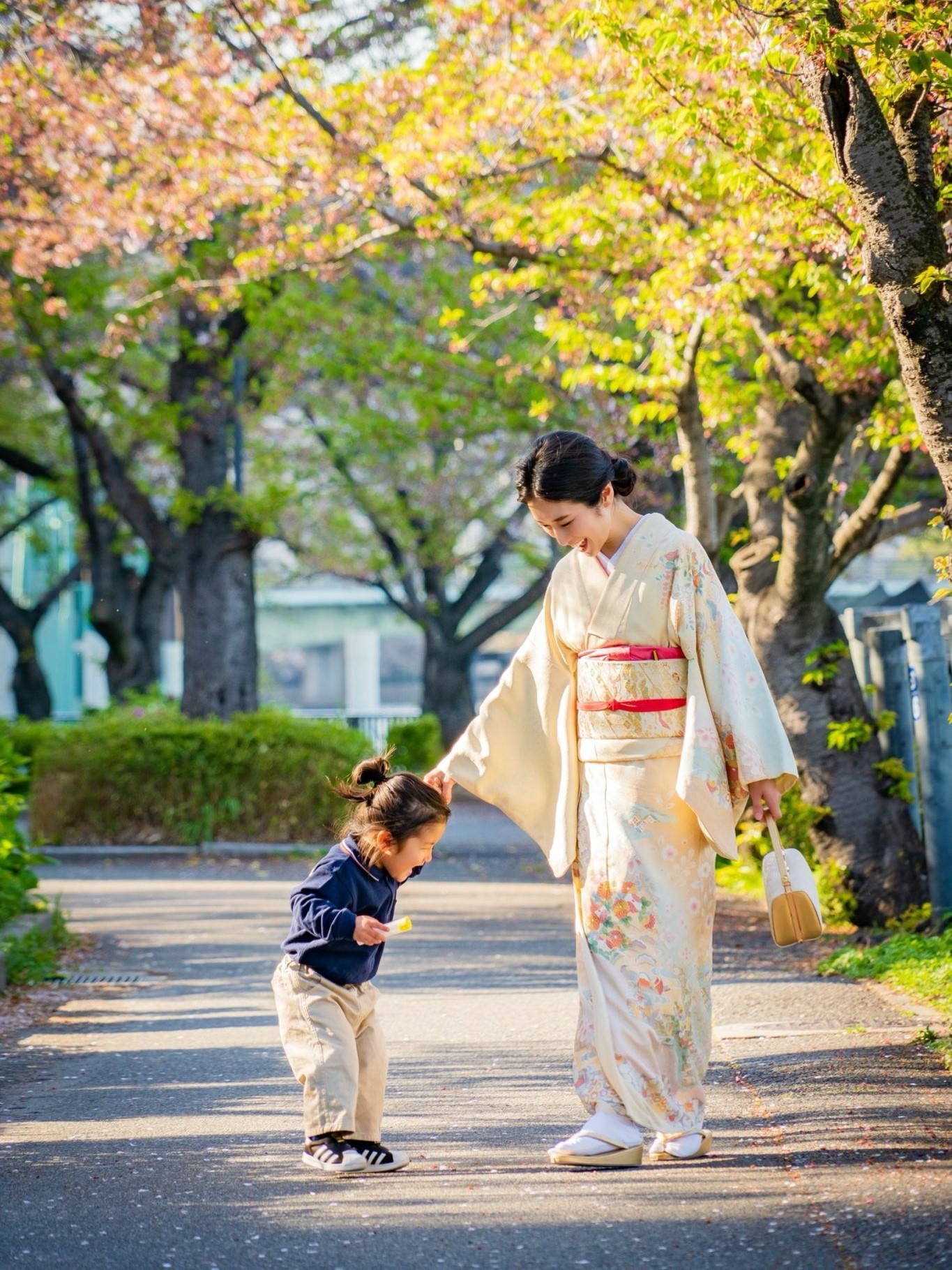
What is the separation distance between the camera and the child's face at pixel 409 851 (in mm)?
4125

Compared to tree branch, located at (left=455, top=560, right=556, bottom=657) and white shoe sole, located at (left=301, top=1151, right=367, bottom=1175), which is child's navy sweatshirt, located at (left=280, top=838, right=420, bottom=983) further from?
tree branch, located at (left=455, top=560, right=556, bottom=657)

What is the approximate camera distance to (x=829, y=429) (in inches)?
326

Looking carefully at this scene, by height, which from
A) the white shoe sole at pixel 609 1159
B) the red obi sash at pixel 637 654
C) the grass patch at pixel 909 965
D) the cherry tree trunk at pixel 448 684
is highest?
the cherry tree trunk at pixel 448 684

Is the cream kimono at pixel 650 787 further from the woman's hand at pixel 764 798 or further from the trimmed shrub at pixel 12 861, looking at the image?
the trimmed shrub at pixel 12 861

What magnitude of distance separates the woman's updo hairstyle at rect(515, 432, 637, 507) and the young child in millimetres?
918

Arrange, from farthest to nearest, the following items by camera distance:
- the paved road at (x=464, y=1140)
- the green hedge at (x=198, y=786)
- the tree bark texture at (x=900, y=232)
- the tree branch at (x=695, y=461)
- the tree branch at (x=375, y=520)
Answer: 1. the tree branch at (x=375, y=520)
2. the green hedge at (x=198, y=786)
3. the tree branch at (x=695, y=461)
4. the tree bark texture at (x=900, y=232)
5. the paved road at (x=464, y=1140)

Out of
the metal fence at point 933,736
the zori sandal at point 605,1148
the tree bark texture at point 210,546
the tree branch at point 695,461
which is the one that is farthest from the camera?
the tree bark texture at point 210,546

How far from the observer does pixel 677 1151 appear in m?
4.10

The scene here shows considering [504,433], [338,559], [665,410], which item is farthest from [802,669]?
[338,559]

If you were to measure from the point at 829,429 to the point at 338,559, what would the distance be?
1788 centimetres

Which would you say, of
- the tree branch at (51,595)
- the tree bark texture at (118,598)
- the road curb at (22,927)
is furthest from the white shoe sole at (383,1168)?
the tree branch at (51,595)

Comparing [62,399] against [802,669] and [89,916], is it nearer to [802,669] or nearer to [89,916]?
[89,916]

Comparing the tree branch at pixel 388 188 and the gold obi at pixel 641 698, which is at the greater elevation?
the tree branch at pixel 388 188

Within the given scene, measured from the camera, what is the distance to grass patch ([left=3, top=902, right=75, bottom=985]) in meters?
7.26
